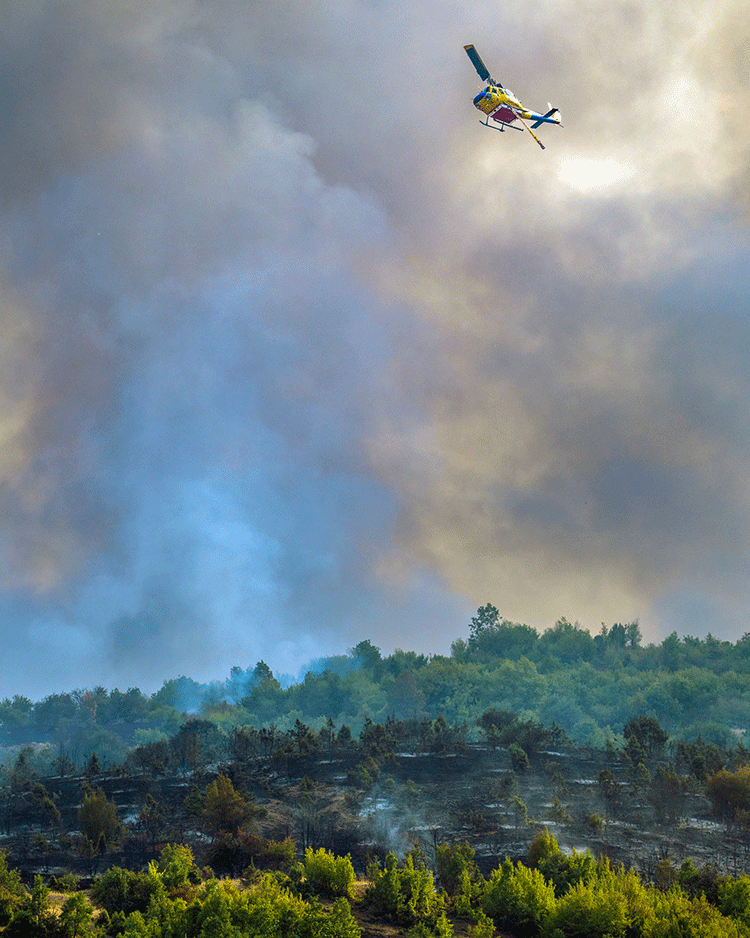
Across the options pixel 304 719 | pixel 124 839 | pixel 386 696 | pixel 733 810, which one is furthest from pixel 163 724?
pixel 733 810

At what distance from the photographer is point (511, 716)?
326ft

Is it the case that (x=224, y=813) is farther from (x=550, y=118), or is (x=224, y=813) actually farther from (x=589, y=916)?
(x=550, y=118)

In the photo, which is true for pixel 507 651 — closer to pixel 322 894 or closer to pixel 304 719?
pixel 304 719

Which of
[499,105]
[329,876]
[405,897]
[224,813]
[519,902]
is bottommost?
[519,902]

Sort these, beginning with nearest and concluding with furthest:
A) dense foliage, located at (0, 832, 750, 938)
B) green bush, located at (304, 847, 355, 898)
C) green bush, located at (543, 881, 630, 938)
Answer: dense foliage, located at (0, 832, 750, 938) < green bush, located at (543, 881, 630, 938) < green bush, located at (304, 847, 355, 898)

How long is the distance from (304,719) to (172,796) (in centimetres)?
10352

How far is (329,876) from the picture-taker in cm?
4169

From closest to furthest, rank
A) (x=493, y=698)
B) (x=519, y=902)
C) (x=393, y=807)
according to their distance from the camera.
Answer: (x=519, y=902) < (x=393, y=807) < (x=493, y=698)

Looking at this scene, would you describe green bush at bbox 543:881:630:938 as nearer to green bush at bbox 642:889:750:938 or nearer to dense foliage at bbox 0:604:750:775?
green bush at bbox 642:889:750:938

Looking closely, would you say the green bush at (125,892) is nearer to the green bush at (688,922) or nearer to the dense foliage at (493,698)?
A: the green bush at (688,922)

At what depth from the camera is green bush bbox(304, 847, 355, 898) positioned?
4166 centimetres

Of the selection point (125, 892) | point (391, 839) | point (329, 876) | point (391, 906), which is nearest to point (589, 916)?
point (391, 906)

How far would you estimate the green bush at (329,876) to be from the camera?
4166cm

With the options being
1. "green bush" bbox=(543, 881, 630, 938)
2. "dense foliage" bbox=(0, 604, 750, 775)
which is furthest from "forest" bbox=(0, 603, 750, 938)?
"dense foliage" bbox=(0, 604, 750, 775)
